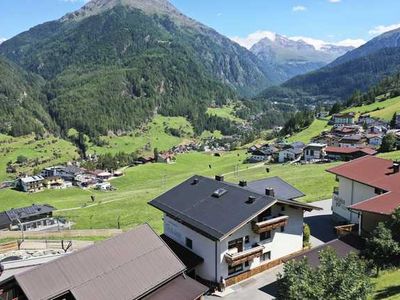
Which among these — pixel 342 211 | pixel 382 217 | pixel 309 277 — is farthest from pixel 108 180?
pixel 309 277

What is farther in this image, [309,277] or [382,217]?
[382,217]

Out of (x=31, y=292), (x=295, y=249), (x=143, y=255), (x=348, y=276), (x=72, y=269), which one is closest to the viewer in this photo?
(x=348, y=276)

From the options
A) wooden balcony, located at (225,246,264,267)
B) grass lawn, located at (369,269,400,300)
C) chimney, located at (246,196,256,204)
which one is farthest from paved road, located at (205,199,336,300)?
grass lawn, located at (369,269,400,300)

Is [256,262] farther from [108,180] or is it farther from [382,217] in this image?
[108,180]

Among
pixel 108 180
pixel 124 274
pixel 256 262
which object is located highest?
pixel 124 274

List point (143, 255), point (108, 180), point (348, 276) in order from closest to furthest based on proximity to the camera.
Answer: point (348, 276), point (143, 255), point (108, 180)

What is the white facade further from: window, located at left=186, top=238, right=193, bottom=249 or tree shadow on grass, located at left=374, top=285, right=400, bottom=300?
tree shadow on grass, located at left=374, top=285, right=400, bottom=300

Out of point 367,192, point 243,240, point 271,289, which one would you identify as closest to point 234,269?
point 243,240
